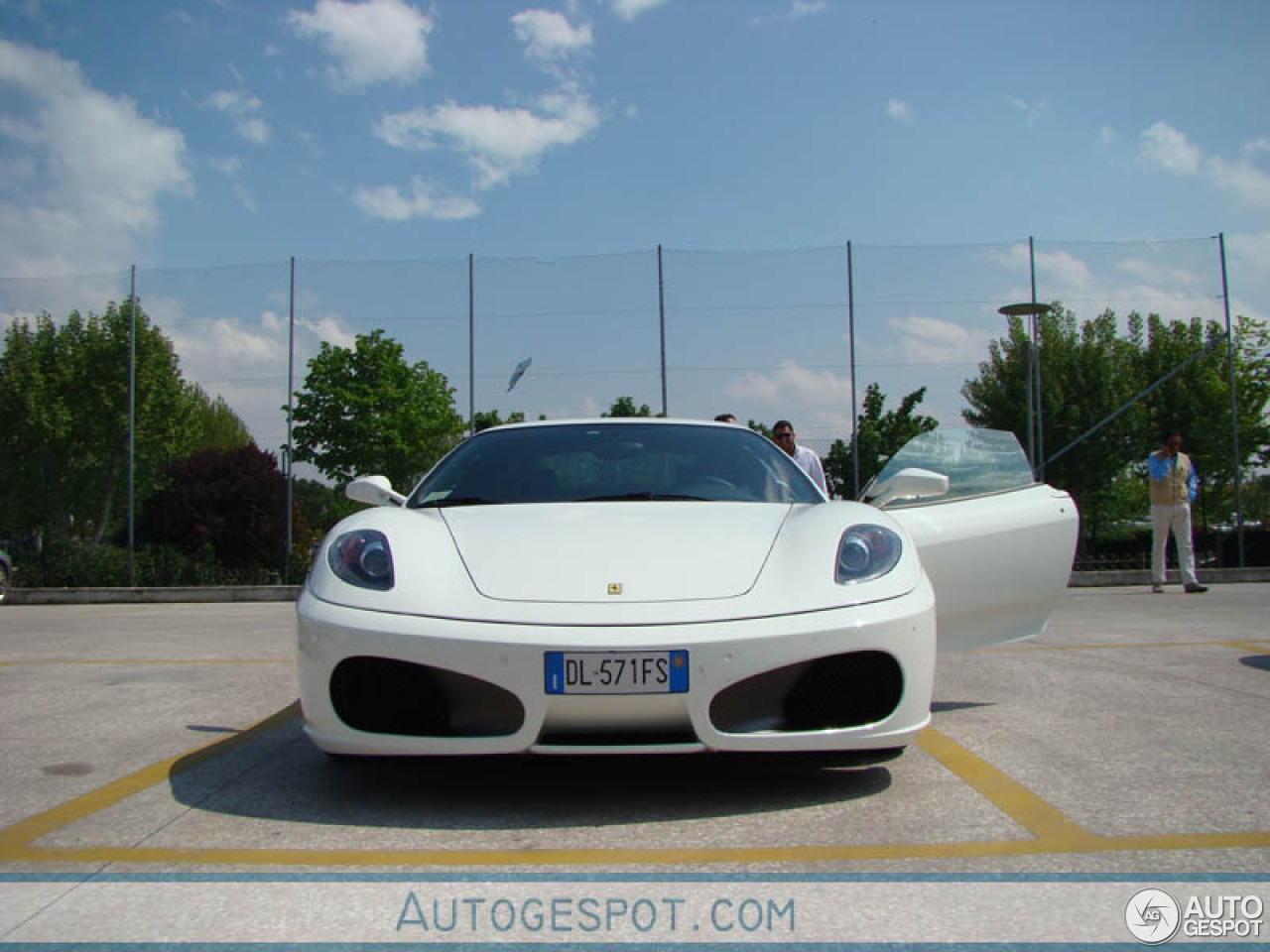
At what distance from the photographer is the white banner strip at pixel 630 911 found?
6.27 ft

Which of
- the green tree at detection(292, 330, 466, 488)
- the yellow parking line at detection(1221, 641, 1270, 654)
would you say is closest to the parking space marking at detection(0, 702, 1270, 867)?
the yellow parking line at detection(1221, 641, 1270, 654)

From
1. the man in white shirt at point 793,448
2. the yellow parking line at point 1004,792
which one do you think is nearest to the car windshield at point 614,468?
the yellow parking line at point 1004,792

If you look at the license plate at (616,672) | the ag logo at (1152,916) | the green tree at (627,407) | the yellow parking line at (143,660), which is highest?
the green tree at (627,407)

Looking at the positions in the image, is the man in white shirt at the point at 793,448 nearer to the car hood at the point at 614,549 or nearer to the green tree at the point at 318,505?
the car hood at the point at 614,549

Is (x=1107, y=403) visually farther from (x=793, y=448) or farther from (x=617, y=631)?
(x=617, y=631)

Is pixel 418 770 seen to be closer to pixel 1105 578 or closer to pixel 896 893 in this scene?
pixel 896 893

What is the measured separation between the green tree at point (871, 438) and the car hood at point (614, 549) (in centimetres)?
1255

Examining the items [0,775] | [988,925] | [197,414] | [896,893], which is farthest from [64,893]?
[197,414]

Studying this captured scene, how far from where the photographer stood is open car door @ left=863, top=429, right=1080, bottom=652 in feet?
12.4

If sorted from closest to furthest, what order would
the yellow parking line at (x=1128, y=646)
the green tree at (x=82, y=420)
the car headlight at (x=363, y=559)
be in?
1. the car headlight at (x=363, y=559)
2. the yellow parking line at (x=1128, y=646)
3. the green tree at (x=82, y=420)

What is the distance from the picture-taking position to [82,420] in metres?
30.8

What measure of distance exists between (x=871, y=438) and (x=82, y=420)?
81.6 ft

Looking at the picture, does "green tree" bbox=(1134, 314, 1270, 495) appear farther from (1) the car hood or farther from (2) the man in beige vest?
(1) the car hood

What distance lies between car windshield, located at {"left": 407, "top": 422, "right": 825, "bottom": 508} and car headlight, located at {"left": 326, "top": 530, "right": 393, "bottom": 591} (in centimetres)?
60
